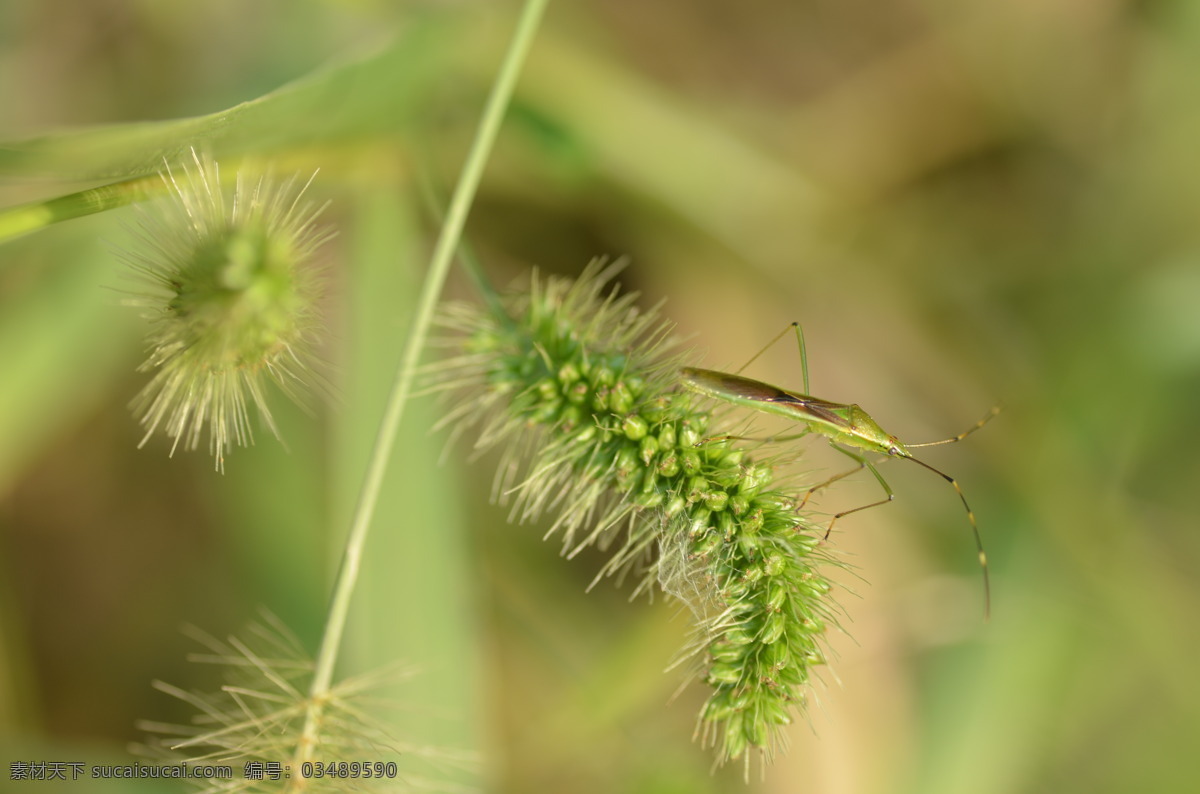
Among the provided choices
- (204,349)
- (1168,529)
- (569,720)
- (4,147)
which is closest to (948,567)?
(1168,529)

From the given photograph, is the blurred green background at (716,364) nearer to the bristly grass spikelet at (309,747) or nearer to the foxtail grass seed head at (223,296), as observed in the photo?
the bristly grass spikelet at (309,747)

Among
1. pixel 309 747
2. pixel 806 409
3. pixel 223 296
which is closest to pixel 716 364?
pixel 806 409

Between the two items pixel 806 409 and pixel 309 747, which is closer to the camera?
pixel 309 747

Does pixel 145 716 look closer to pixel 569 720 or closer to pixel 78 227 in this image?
pixel 569 720

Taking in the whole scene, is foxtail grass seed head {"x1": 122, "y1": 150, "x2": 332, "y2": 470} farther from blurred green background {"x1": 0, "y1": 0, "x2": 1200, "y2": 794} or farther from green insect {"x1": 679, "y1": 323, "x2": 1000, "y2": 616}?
blurred green background {"x1": 0, "y1": 0, "x2": 1200, "y2": 794}

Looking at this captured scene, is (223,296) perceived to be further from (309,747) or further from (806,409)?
(806,409)
